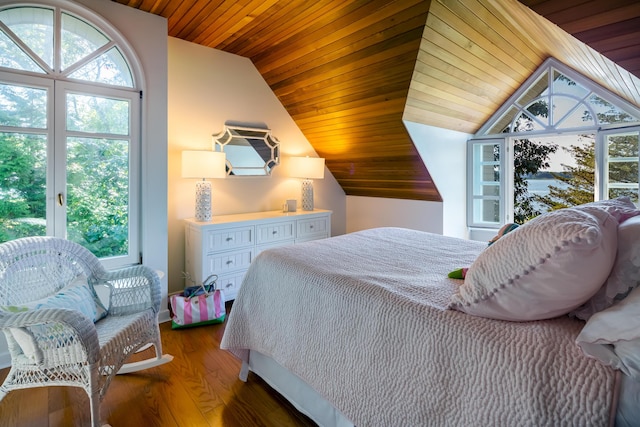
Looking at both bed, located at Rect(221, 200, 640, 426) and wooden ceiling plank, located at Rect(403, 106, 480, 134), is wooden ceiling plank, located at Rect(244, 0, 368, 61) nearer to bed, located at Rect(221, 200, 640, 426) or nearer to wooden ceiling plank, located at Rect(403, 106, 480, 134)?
wooden ceiling plank, located at Rect(403, 106, 480, 134)

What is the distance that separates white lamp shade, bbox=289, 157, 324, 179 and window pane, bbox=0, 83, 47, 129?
88.2 inches

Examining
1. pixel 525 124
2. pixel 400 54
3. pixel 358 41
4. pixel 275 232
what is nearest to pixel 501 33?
pixel 400 54

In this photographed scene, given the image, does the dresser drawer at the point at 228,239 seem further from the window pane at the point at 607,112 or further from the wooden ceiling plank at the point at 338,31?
the window pane at the point at 607,112

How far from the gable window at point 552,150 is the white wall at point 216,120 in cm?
235

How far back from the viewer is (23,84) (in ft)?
6.98

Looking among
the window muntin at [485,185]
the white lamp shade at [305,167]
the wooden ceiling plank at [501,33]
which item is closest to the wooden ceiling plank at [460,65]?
the wooden ceiling plank at [501,33]

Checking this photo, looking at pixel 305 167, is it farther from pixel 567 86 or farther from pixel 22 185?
pixel 567 86

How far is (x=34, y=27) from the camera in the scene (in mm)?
2188

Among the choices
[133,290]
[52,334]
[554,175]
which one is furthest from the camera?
[554,175]

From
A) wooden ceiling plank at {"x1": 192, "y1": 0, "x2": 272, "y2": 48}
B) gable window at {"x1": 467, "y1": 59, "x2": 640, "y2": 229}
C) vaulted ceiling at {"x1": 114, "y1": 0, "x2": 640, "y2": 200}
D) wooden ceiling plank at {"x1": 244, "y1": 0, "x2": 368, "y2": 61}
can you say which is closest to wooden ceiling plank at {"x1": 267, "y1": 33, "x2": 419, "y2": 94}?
vaulted ceiling at {"x1": 114, "y1": 0, "x2": 640, "y2": 200}

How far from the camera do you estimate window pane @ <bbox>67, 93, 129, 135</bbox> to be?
7.62 ft

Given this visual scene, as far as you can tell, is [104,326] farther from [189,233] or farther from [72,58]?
[72,58]

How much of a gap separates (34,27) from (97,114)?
2.01 feet

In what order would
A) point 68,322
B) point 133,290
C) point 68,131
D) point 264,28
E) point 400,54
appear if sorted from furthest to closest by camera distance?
1. point 264,28
2. point 400,54
3. point 68,131
4. point 133,290
5. point 68,322
